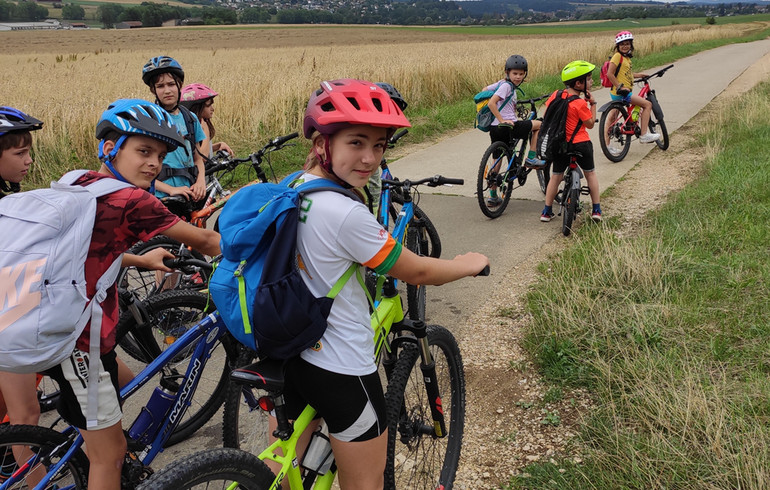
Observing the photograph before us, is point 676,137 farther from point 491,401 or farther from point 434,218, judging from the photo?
point 491,401

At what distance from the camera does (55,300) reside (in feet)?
6.04

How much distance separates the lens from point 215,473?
1735mm

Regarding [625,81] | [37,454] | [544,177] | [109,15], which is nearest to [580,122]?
[544,177]

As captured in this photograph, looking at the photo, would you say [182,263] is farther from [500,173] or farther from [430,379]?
[500,173]

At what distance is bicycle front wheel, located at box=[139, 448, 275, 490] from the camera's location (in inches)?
64.2

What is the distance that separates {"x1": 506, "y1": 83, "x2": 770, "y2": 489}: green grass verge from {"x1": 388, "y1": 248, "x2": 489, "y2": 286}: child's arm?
1.31 meters

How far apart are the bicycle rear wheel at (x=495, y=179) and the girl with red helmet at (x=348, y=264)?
4.66 metres

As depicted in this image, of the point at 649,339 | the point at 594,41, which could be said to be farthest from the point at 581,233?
the point at 594,41

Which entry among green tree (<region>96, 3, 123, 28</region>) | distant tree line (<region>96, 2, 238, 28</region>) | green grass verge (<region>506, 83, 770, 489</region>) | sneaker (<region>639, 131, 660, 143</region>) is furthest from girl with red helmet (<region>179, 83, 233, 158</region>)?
green tree (<region>96, 3, 123, 28</region>)

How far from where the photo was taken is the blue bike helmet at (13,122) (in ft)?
8.84

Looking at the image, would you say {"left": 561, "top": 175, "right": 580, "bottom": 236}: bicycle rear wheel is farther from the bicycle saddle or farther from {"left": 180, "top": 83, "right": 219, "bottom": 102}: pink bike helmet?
the bicycle saddle

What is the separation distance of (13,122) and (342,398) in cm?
214

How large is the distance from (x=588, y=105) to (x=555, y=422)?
3857 mm

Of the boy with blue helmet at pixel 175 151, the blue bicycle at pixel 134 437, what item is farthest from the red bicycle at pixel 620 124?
the blue bicycle at pixel 134 437
